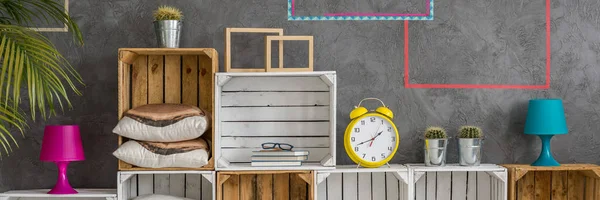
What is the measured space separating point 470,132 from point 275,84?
1.03 m

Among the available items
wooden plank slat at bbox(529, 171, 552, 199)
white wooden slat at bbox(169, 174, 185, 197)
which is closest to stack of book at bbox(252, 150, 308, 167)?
white wooden slat at bbox(169, 174, 185, 197)

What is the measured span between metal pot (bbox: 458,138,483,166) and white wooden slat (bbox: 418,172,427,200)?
273 millimetres

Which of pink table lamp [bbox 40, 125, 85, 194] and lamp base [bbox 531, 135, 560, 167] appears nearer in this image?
pink table lamp [bbox 40, 125, 85, 194]

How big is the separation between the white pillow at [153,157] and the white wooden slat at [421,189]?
1151 mm

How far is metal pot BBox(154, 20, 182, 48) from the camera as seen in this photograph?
10.9 feet

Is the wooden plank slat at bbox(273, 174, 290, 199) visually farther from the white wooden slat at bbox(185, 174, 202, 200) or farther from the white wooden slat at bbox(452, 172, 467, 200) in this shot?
the white wooden slat at bbox(452, 172, 467, 200)

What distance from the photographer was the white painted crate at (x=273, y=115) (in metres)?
3.60

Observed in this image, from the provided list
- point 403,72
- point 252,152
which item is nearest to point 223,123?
point 252,152

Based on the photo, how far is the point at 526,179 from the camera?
11.9 feet

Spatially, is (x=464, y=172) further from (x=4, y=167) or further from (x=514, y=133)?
(x=4, y=167)

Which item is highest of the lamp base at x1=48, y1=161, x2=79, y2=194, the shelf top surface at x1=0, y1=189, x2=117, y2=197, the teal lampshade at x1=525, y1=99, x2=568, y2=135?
the teal lampshade at x1=525, y1=99, x2=568, y2=135

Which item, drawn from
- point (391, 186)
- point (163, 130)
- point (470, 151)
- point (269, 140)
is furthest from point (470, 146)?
point (163, 130)

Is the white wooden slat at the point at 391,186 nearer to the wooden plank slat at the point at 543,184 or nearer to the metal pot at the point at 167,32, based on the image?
the wooden plank slat at the point at 543,184

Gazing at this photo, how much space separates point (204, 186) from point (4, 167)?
1041 mm
